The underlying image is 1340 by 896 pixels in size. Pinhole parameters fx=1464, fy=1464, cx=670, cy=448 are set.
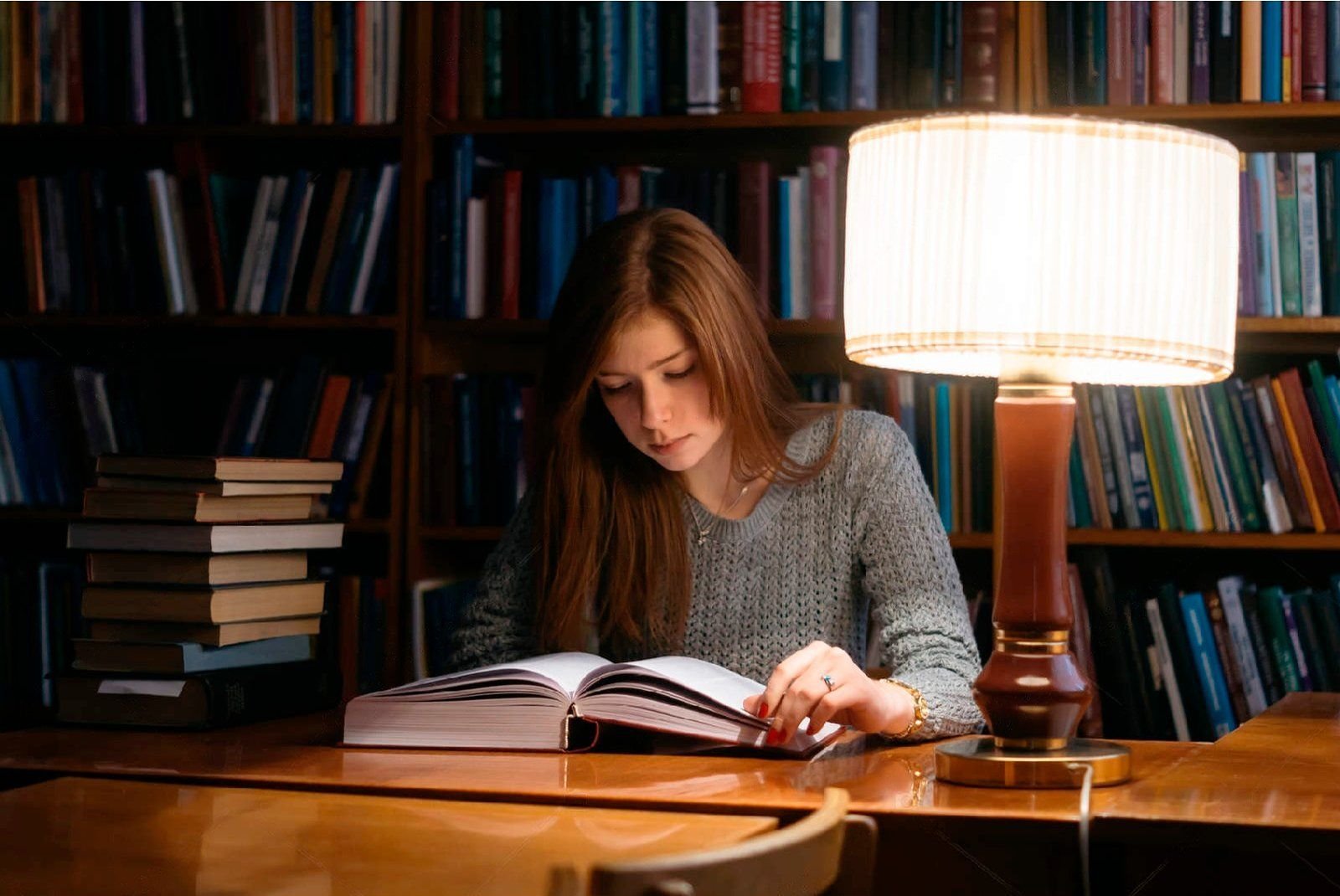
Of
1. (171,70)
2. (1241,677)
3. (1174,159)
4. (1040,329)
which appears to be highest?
(171,70)

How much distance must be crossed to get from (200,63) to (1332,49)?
1881mm

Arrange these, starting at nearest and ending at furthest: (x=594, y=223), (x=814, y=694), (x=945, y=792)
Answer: (x=945, y=792) → (x=814, y=694) → (x=594, y=223)

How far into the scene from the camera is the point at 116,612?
5.12ft

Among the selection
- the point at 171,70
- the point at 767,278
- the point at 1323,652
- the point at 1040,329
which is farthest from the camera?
the point at 171,70

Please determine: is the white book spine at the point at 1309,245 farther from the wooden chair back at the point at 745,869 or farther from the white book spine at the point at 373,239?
the wooden chair back at the point at 745,869

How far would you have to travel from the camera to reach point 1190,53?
230 cm

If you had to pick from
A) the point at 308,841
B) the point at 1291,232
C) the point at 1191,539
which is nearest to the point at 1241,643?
the point at 1191,539

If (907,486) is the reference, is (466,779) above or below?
below

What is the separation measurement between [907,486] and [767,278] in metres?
0.73

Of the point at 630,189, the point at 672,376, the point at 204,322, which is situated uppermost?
the point at 630,189

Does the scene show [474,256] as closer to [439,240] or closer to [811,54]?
[439,240]

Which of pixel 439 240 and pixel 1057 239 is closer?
pixel 1057 239

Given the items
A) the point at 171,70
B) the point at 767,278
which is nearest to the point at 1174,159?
the point at 767,278

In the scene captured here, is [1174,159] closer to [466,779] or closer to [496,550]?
[466,779]
